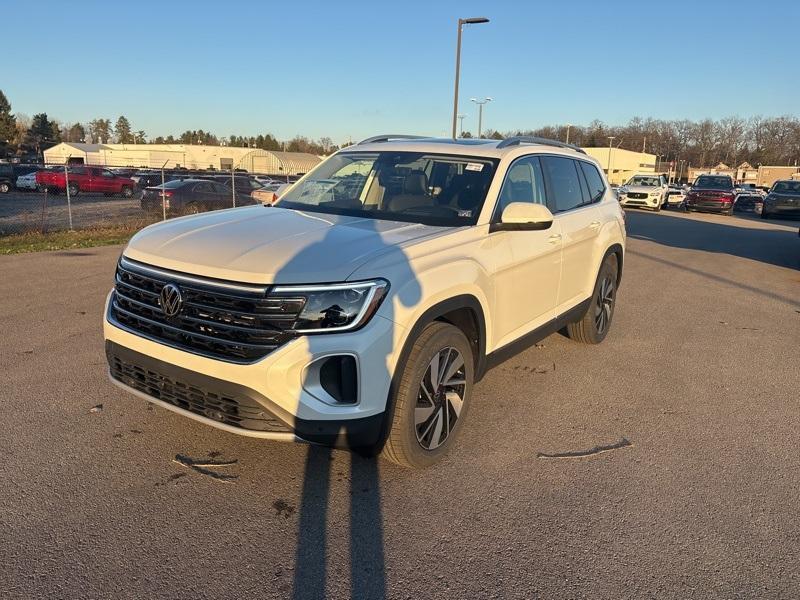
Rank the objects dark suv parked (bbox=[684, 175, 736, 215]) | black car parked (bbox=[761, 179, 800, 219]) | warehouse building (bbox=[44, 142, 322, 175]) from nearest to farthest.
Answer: black car parked (bbox=[761, 179, 800, 219])
dark suv parked (bbox=[684, 175, 736, 215])
warehouse building (bbox=[44, 142, 322, 175])

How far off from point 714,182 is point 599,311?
29000mm

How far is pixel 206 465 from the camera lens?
11.7ft

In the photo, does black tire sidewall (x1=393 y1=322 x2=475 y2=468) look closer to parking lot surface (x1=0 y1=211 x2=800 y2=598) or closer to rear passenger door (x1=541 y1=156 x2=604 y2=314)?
parking lot surface (x1=0 y1=211 x2=800 y2=598)

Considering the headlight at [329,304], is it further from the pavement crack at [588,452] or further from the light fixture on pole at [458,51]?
the light fixture on pole at [458,51]

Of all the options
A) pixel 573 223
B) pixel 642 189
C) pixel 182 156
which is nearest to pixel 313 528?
pixel 573 223

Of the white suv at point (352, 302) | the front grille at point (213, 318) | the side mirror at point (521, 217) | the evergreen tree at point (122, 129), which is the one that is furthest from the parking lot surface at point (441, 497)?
the evergreen tree at point (122, 129)

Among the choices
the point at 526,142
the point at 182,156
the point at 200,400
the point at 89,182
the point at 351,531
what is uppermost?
the point at 182,156

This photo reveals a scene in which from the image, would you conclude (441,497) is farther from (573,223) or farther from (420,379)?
(573,223)

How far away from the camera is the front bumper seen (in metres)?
2.92

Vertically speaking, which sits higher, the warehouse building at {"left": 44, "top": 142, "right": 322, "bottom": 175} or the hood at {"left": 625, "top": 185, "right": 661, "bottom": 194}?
the warehouse building at {"left": 44, "top": 142, "right": 322, "bottom": 175}

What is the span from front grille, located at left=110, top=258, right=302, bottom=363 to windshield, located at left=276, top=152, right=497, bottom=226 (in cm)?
141

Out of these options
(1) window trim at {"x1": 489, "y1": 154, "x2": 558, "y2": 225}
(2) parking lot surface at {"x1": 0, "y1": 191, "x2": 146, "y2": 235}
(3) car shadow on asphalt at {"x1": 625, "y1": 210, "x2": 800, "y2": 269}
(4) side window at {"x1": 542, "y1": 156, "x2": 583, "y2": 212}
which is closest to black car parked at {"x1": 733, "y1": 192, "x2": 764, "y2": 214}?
(3) car shadow on asphalt at {"x1": 625, "y1": 210, "x2": 800, "y2": 269}

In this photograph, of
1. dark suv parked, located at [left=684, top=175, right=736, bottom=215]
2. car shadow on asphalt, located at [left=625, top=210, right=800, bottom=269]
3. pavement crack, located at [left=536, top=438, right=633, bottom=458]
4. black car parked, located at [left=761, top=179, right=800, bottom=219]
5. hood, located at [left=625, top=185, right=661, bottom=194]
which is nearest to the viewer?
pavement crack, located at [left=536, top=438, right=633, bottom=458]

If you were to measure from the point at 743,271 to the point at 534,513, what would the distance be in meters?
10.5
